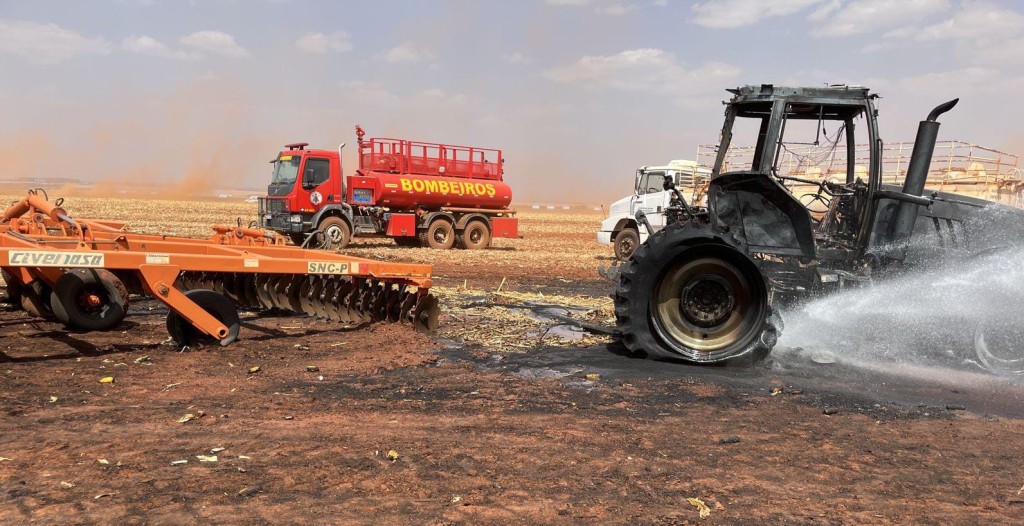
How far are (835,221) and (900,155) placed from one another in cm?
645

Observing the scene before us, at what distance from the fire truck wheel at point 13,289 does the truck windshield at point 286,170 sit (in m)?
10.8

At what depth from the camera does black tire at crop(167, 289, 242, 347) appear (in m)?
6.09

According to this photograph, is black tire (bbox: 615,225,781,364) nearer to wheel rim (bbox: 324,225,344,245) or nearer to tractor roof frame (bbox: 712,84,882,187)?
tractor roof frame (bbox: 712,84,882,187)

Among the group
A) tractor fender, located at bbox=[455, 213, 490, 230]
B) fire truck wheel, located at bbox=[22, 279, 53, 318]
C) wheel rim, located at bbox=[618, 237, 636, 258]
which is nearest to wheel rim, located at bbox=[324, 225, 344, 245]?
tractor fender, located at bbox=[455, 213, 490, 230]

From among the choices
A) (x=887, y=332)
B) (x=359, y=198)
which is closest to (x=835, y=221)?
(x=887, y=332)

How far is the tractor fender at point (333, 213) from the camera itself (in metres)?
18.2

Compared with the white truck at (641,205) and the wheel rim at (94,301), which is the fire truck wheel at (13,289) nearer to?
the wheel rim at (94,301)

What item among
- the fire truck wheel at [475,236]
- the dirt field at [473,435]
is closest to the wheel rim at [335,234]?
the fire truck wheel at [475,236]

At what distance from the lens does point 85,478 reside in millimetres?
3293

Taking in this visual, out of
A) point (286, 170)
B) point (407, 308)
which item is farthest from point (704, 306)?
point (286, 170)

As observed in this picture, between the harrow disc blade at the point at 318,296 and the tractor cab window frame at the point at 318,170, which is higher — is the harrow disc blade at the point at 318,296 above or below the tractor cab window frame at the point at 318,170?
below

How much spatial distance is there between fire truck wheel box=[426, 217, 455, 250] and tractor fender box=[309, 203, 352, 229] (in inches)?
96.2

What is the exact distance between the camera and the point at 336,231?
1845cm

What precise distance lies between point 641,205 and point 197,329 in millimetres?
13192
